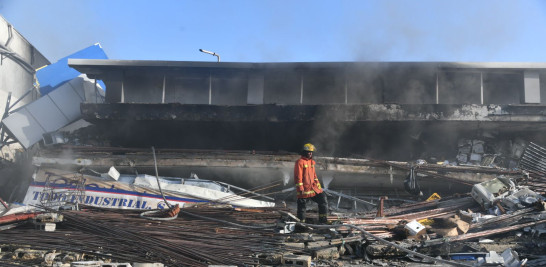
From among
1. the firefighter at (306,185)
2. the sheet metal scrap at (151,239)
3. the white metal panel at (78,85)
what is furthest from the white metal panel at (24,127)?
the firefighter at (306,185)

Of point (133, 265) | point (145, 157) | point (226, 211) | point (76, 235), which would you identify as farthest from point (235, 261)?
point (145, 157)

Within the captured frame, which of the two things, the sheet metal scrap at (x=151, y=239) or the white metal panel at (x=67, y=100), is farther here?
the white metal panel at (x=67, y=100)

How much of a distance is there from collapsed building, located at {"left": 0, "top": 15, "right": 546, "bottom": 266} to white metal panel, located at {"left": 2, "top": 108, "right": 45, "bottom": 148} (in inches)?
1.7

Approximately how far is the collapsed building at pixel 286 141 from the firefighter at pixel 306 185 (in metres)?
0.45

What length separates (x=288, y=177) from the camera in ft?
43.5

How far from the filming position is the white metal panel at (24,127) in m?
15.2

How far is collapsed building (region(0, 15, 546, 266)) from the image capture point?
395 inches

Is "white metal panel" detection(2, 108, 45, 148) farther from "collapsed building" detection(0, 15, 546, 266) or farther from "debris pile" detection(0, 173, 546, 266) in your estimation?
"debris pile" detection(0, 173, 546, 266)

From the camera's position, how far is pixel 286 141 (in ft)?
51.1

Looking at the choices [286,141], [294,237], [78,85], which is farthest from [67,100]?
[294,237]

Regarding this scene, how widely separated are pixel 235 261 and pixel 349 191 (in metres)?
6.71

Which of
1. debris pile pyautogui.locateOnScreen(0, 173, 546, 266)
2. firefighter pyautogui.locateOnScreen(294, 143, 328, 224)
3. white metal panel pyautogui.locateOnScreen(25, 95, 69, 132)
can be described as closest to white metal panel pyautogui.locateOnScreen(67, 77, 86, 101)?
white metal panel pyautogui.locateOnScreen(25, 95, 69, 132)

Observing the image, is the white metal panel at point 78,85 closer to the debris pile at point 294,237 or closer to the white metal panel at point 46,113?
the white metal panel at point 46,113

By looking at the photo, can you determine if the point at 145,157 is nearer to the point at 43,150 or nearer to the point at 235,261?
the point at 43,150
